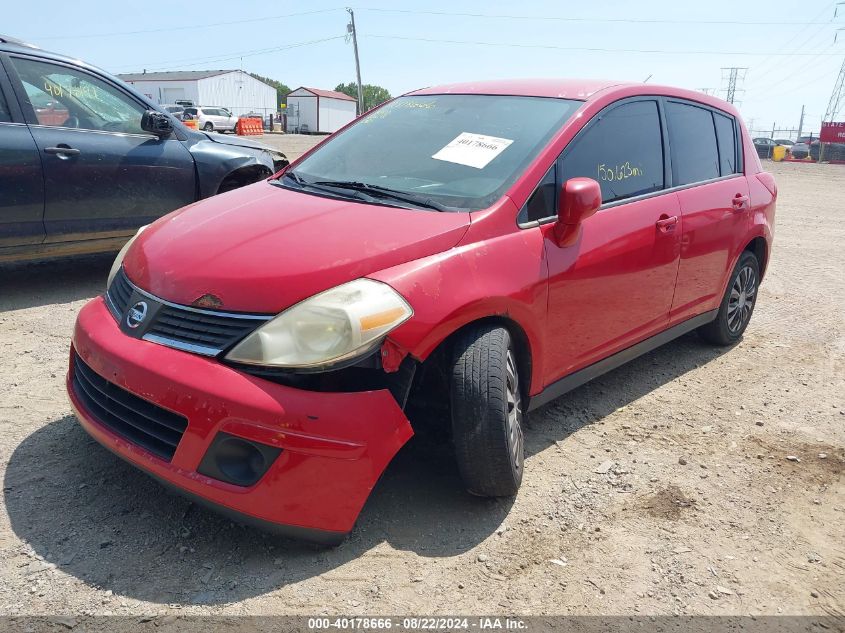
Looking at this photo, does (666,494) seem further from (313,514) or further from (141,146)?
(141,146)

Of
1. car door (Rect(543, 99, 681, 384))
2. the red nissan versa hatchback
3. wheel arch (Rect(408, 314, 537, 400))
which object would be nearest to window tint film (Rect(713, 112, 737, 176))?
the red nissan versa hatchback

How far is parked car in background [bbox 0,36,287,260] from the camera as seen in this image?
485 cm

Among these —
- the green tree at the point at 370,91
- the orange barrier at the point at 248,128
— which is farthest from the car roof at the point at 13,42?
the green tree at the point at 370,91

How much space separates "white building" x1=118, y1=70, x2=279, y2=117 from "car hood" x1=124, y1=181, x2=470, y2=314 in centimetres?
6599

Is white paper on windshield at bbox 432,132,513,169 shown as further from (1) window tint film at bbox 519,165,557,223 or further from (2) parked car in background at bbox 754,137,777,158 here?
(2) parked car in background at bbox 754,137,777,158

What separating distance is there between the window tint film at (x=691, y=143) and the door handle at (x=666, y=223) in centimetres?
28

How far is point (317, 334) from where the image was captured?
7.63 feet

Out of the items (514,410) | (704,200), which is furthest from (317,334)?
(704,200)

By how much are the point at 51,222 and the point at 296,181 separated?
251 centimetres

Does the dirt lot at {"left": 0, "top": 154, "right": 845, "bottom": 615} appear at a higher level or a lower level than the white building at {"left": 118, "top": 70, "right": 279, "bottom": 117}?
lower

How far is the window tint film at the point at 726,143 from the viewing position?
4.55 m

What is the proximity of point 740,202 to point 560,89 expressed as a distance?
1.64 meters

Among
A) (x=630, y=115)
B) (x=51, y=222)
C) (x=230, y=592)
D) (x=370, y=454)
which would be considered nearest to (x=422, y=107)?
(x=630, y=115)

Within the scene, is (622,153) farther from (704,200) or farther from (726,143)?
(726,143)
